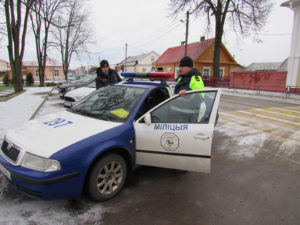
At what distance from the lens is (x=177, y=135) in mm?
2846

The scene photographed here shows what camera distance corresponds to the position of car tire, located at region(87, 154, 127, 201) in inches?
101

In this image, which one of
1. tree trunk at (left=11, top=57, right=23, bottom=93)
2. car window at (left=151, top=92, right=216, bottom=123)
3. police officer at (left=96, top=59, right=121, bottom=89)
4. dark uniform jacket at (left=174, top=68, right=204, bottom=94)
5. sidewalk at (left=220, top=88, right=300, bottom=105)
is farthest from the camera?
tree trunk at (left=11, top=57, right=23, bottom=93)

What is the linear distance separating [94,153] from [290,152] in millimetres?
4466

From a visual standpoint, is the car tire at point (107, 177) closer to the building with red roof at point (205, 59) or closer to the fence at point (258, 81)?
the fence at point (258, 81)

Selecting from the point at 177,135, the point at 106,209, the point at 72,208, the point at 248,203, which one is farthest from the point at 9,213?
the point at 248,203

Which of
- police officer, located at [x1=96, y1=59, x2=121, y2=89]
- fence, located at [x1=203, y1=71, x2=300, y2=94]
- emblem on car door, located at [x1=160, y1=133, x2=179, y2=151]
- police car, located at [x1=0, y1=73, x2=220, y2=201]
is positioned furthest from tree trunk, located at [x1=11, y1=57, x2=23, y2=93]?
fence, located at [x1=203, y1=71, x2=300, y2=94]

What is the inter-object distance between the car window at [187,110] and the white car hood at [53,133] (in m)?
0.69

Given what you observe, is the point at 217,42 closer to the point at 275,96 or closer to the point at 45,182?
the point at 275,96

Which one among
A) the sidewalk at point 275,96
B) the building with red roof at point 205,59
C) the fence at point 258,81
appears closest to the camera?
the sidewalk at point 275,96

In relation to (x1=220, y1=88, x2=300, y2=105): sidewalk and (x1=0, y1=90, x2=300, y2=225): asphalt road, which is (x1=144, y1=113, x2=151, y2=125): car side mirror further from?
(x1=220, y1=88, x2=300, y2=105): sidewalk

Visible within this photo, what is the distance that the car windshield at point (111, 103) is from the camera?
123 inches

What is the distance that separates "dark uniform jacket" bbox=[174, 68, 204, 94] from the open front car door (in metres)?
0.40

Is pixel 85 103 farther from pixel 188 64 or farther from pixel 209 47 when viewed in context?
pixel 209 47

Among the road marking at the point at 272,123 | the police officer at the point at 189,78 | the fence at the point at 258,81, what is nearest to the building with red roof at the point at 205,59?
the fence at the point at 258,81
